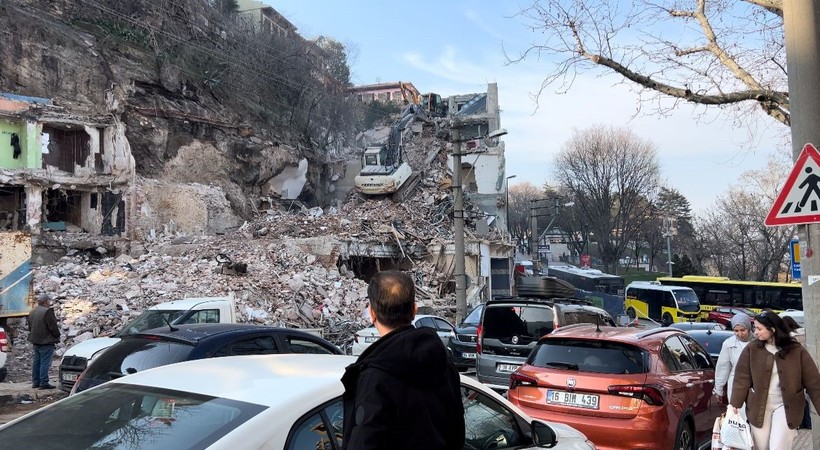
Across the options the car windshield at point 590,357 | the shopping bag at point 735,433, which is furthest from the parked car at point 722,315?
the shopping bag at point 735,433

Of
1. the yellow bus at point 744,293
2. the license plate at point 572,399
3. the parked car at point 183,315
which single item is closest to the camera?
the license plate at point 572,399

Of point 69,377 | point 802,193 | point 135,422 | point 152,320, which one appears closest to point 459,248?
point 152,320

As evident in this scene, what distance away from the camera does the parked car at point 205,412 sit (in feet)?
8.66

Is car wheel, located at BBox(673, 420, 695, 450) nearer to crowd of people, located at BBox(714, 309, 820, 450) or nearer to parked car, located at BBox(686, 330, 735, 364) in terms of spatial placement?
crowd of people, located at BBox(714, 309, 820, 450)

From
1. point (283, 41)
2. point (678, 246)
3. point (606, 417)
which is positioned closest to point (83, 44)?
point (283, 41)

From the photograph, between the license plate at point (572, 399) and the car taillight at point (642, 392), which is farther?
the license plate at point (572, 399)

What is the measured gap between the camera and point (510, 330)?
10438 millimetres

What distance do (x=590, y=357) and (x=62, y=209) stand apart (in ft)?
104

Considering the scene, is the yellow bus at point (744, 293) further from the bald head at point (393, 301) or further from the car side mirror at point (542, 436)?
the bald head at point (393, 301)

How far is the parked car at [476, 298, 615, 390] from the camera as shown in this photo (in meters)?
9.98

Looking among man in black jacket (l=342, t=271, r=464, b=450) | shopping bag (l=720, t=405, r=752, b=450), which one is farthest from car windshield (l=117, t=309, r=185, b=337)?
man in black jacket (l=342, t=271, r=464, b=450)

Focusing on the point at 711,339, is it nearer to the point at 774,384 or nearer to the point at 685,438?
the point at 685,438

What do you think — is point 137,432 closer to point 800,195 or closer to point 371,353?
point 371,353

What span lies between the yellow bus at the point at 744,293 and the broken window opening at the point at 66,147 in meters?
31.7
